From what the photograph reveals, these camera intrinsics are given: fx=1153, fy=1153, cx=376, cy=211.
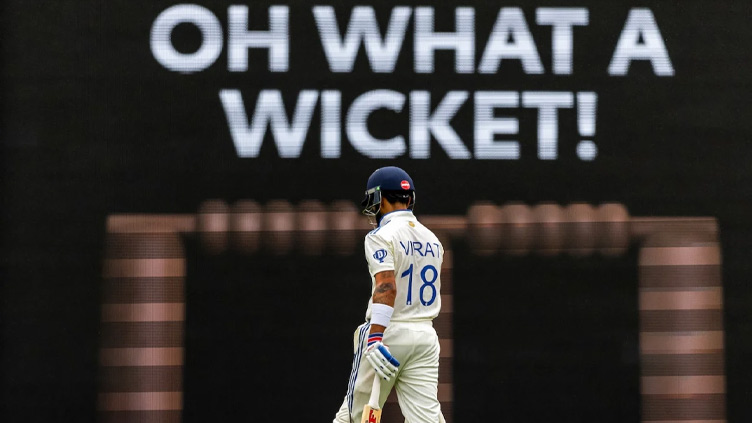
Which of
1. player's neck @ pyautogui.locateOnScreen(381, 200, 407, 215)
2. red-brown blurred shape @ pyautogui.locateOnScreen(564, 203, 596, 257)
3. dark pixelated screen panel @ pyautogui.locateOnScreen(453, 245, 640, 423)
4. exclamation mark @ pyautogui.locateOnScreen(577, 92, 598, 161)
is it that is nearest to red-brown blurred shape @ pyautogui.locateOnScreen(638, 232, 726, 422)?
dark pixelated screen panel @ pyautogui.locateOnScreen(453, 245, 640, 423)

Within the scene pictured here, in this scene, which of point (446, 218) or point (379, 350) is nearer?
point (379, 350)

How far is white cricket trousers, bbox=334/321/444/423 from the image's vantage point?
6.22 m

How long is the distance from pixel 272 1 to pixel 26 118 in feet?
5.94

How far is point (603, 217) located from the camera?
304 inches

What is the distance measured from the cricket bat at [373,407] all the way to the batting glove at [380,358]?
0.07 metres

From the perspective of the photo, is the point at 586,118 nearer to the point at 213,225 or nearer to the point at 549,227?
the point at 549,227

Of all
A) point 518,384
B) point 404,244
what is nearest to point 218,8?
point 404,244

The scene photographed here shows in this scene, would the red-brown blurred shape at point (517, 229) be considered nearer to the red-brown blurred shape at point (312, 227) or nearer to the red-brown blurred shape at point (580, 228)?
the red-brown blurred shape at point (580, 228)

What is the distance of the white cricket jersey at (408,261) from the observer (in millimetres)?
6188

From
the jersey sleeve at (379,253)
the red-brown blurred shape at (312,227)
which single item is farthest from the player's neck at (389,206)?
the red-brown blurred shape at (312,227)

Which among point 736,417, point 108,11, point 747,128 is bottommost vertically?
point 736,417

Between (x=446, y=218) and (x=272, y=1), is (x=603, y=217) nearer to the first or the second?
(x=446, y=218)

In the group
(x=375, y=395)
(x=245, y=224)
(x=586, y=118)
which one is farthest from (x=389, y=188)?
(x=586, y=118)

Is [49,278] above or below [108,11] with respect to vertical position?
below
